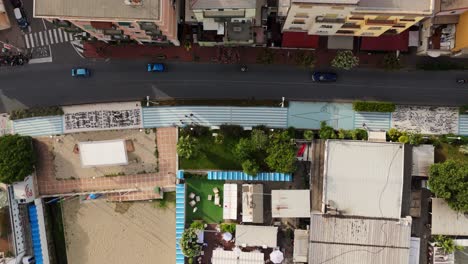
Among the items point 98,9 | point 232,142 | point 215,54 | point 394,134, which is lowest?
point 232,142

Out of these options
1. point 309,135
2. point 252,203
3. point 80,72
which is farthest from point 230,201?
point 80,72

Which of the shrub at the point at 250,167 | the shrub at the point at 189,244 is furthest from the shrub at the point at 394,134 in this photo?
the shrub at the point at 189,244

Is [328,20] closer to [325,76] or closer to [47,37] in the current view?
[325,76]

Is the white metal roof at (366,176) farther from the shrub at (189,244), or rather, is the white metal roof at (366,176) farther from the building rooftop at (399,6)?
the shrub at (189,244)

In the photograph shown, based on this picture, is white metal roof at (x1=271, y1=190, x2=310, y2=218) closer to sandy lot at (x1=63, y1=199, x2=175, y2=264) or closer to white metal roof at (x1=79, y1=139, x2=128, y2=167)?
sandy lot at (x1=63, y1=199, x2=175, y2=264)

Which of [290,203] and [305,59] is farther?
[305,59]

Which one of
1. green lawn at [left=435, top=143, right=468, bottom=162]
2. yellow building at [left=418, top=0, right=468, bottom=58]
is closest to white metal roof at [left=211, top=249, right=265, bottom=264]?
green lawn at [left=435, top=143, right=468, bottom=162]
